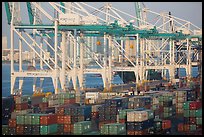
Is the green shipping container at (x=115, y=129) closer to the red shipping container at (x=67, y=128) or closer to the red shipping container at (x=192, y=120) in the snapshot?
the red shipping container at (x=67, y=128)

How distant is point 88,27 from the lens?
116 ft

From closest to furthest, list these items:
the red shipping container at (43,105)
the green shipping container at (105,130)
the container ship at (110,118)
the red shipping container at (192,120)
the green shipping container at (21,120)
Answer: the green shipping container at (105,130) → the container ship at (110,118) → the green shipping container at (21,120) → the red shipping container at (192,120) → the red shipping container at (43,105)

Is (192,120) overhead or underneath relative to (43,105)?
underneath

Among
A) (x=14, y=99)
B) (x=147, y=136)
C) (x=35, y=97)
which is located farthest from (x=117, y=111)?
(x=35, y=97)

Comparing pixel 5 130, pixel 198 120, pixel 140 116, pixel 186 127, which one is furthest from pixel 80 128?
pixel 198 120

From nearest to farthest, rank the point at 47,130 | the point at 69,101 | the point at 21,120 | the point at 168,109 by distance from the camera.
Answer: the point at 47,130 → the point at 21,120 → the point at 168,109 → the point at 69,101

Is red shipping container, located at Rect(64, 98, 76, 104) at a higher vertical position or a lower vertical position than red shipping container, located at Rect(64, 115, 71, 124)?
higher

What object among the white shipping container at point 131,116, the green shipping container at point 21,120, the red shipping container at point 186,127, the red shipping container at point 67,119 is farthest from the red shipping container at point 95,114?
the red shipping container at point 186,127

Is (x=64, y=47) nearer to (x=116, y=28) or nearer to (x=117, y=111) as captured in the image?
(x=116, y=28)

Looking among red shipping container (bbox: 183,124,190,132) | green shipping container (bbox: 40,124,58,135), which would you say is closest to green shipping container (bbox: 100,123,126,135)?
green shipping container (bbox: 40,124,58,135)

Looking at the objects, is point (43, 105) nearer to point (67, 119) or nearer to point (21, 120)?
point (67, 119)

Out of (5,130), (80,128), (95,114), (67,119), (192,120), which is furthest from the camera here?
(95,114)

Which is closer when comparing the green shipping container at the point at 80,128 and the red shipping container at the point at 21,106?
the green shipping container at the point at 80,128

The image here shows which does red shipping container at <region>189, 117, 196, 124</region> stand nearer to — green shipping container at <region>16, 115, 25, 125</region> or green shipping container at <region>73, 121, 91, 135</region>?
green shipping container at <region>73, 121, 91, 135</region>
